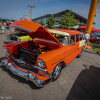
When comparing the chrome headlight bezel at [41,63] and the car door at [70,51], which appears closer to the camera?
the chrome headlight bezel at [41,63]

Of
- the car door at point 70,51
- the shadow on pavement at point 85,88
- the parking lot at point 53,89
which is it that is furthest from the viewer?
the car door at point 70,51

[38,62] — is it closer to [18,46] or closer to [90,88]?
[18,46]

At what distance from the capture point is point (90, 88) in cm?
248

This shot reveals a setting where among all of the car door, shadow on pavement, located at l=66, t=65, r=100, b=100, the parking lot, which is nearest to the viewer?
the parking lot

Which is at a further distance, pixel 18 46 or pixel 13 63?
Result: pixel 18 46

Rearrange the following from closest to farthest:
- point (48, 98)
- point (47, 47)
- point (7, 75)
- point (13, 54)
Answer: point (48, 98) → point (7, 75) → point (13, 54) → point (47, 47)

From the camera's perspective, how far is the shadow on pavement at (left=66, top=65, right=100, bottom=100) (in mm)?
2129

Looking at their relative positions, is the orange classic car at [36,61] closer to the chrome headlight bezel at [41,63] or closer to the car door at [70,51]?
the chrome headlight bezel at [41,63]

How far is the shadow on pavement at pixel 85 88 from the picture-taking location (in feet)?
6.98

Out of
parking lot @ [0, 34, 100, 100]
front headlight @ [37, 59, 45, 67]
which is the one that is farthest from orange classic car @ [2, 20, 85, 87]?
parking lot @ [0, 34, 100, 100]

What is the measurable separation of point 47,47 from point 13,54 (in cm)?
137

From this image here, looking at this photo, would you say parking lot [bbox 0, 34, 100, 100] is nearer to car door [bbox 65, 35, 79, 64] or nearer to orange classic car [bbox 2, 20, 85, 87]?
orange classic car [bbox 2, 20, 85, 87]

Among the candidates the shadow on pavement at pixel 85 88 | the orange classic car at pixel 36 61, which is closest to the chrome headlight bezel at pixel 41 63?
the orange classic car at pixel 36 61

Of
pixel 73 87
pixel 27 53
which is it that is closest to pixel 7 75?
pixel 27 53
